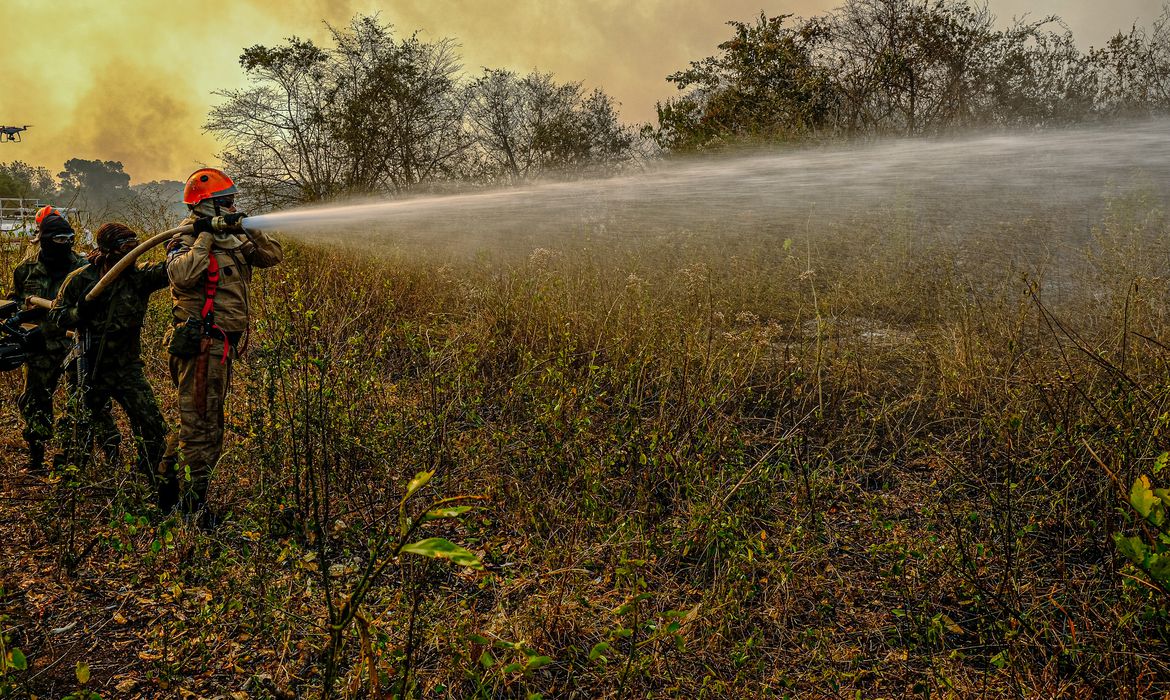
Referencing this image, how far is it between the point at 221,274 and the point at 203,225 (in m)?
0.30

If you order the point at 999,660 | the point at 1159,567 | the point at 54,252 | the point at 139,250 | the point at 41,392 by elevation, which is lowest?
the point at 999,660

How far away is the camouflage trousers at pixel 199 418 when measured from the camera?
147 inches

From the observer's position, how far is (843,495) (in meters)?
3.85

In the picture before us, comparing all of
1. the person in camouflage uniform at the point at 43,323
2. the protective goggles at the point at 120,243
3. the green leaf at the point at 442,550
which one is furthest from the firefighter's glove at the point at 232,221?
the green leaf at the point at 442,550

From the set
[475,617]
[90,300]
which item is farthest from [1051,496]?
[90,300]

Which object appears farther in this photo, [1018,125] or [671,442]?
[1018,125]

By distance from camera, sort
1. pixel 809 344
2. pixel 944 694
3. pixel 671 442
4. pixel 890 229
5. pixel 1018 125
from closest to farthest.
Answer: pixel 944 694, pixel 671 442, pixel 809 344, pixel 890 229, pixel 1018 125

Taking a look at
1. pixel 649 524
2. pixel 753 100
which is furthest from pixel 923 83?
pixel 649 524

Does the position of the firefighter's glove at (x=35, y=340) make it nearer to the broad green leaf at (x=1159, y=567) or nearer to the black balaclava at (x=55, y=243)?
the black balaclava at (x=55, y=243)

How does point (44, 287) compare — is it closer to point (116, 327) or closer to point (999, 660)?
point (116, 327)

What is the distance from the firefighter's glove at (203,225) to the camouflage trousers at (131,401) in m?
1.12

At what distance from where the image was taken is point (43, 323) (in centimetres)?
461

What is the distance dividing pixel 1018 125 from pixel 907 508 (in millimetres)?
9507

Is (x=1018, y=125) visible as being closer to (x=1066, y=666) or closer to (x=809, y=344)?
(x=809, y=344)
